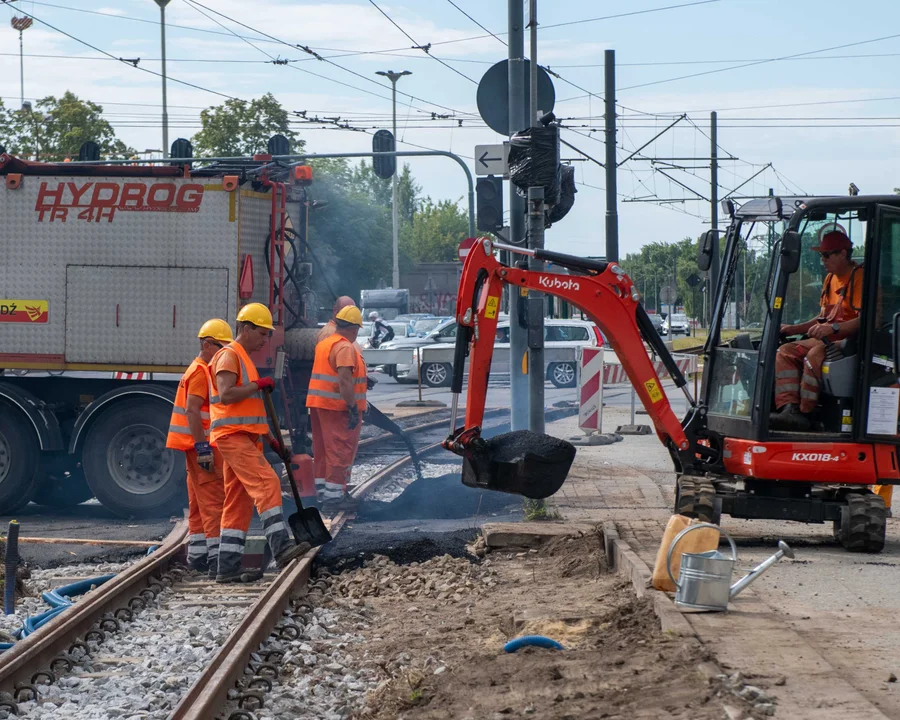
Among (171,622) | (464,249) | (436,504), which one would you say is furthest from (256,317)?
(436,504)

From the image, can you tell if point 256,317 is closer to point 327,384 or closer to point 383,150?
point 327,384

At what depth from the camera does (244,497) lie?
928 cm

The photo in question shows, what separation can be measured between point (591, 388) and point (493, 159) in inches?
272

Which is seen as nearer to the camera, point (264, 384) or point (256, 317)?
point (264, 384)

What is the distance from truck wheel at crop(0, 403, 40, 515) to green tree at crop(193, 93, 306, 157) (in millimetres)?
30195

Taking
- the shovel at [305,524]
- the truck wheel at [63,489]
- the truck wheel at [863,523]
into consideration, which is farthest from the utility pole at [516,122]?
the truck wheel at [63,489]

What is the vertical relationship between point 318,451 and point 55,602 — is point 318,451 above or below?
above

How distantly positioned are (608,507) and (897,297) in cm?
365

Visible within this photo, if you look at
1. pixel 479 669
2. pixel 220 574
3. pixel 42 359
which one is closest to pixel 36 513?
pixel 42 359

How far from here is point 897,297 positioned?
31.2ft

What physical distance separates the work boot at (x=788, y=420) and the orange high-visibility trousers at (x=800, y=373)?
0.05 meters

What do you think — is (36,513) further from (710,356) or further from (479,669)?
(479,669)

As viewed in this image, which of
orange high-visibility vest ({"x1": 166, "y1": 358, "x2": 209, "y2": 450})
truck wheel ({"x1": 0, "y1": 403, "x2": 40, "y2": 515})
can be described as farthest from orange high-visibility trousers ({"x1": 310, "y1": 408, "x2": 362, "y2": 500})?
truck wheel ({"x1": 0, "y1": 403, "x2": 40, "y2": 515})

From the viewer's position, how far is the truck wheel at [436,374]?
3253 cm
